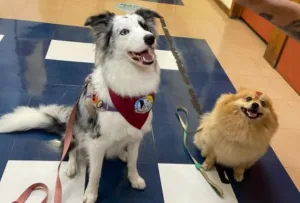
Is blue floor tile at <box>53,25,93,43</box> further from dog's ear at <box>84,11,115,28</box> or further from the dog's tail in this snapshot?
dog's ear at <box>84,11,115,28</box>

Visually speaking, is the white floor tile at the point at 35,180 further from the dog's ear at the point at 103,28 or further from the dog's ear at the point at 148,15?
the dog's ear at the point at 148,15

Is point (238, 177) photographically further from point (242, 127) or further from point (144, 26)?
point (144, 26)

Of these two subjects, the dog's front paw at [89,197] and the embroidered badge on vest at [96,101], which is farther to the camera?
the dog's front paw at [89,197]

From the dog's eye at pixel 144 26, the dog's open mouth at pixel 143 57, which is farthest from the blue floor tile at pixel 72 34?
the dog's open mouth at pixel 143 57

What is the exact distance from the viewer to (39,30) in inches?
124

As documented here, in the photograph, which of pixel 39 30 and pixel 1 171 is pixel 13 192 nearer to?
pixel 1 171

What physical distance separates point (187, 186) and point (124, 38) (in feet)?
3.25

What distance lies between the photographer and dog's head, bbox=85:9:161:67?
1296mm

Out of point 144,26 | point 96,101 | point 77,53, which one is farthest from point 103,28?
point 77,53

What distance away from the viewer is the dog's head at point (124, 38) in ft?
4.25

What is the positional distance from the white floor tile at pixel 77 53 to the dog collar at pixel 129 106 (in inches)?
55.7

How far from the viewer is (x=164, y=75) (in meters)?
2.78

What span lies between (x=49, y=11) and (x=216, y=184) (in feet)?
9.92

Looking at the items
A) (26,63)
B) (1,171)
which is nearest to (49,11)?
(26,63)
